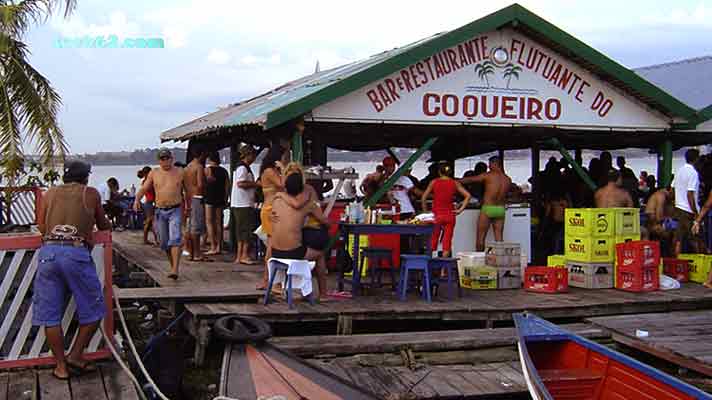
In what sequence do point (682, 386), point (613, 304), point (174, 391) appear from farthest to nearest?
point (613, 304), point (174, 391), point (682, 386)

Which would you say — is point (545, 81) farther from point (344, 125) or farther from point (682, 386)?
point (682, 386)

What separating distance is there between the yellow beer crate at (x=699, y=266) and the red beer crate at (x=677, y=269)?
6 cm

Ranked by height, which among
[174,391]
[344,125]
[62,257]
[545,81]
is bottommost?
[174,391]

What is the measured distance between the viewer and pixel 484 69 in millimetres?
11492

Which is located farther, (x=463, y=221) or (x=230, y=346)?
(x=463, y=221)

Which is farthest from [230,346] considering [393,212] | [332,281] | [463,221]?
[463,221]

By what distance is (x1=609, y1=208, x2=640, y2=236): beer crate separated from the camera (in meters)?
10.7

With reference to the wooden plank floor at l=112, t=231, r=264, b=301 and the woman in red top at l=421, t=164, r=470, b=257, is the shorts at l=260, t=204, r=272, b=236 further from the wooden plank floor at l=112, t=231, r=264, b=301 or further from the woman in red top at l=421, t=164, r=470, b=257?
the woman in red top at l=421, t=164, r=470, b=257

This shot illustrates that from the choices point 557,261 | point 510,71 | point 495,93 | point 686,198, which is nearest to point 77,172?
point 495,93

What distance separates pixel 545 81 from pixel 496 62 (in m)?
0.87

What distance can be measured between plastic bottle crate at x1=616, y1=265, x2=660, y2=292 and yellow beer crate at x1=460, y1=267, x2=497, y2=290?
1.69 meters

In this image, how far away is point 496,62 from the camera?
37.9 feet

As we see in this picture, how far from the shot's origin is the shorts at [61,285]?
6.74 meters

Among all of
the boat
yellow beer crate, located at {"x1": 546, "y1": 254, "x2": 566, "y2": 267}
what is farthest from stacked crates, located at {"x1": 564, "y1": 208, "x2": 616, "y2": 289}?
the boat
